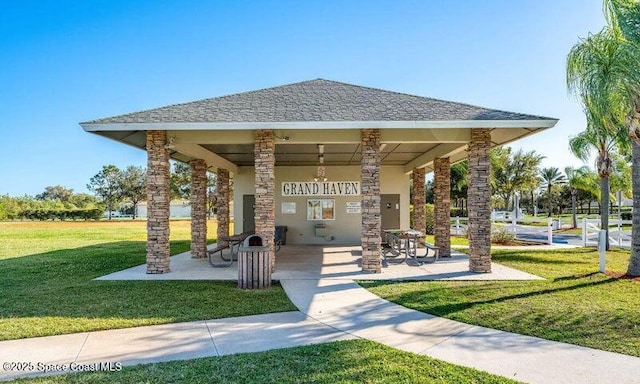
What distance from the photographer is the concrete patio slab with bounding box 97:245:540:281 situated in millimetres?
9211

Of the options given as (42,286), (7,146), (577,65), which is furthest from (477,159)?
(7,146)

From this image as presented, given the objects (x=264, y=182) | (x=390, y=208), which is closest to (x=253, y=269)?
(x=264, y=182)

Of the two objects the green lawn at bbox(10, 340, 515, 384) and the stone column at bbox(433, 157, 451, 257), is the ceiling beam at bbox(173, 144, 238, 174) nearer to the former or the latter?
the green lawn at bbox(10, 340, 515, 384)

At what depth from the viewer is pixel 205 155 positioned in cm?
1262

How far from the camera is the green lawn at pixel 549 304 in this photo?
5195 mm

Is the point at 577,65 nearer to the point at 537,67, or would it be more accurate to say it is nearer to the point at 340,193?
the point at 537,67

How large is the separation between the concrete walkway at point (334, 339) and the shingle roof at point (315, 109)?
15.5 feet

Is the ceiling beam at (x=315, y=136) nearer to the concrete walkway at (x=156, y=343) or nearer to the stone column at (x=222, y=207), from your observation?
the concrete walkway at (x=156, y=343)

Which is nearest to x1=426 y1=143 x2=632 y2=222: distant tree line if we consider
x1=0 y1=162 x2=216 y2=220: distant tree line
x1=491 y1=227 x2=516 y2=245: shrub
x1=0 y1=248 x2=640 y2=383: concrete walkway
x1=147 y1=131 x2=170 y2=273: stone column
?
x1=491 y1=227 x2=516 y2=245: shrub

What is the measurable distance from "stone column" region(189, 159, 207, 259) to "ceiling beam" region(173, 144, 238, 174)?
0.41 meters

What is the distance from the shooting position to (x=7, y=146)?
4941 cm

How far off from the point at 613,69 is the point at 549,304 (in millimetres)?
4747

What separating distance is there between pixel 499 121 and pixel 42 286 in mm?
11093

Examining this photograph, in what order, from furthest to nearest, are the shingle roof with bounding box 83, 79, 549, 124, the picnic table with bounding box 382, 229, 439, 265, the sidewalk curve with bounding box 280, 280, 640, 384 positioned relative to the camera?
1. the picnic table with bounding box 382, 229, 439, 265
2. the shingle roof with bounding box 83, 79, 549, 124
3. the sidewalk curve with bounding box 280, 280, 640, 384
